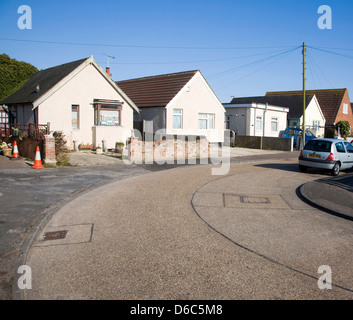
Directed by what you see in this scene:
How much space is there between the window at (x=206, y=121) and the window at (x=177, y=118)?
197 cm

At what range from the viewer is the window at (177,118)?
1040 inches

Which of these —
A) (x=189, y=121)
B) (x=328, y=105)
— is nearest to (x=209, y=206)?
(x=189, y=121)

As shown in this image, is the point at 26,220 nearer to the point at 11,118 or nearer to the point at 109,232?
the point at 109,232

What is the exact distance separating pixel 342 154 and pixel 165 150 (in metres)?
8.76

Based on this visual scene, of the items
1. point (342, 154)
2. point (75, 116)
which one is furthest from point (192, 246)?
point (75, 116)

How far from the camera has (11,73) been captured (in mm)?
36562

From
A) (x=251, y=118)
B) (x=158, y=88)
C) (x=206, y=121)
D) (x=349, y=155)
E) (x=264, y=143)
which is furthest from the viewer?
(x=251, y=118)

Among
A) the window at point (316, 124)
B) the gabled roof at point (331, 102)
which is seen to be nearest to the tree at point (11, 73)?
the window at point (316, 124)

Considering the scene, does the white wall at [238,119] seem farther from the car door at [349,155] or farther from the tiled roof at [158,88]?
the car door at [349,155]

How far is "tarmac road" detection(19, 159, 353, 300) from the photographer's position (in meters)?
4.48

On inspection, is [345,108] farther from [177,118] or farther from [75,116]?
[75,116]

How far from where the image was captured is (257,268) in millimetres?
5133

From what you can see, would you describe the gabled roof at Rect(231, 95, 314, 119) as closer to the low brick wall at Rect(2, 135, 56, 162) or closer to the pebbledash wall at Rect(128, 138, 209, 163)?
the pebbledash wall at Rect(128, 138, 209, 163)
